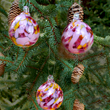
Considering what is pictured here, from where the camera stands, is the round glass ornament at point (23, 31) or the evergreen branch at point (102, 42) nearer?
the round glass ornament at point (23, 31)

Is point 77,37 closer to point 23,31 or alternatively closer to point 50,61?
point 23,31

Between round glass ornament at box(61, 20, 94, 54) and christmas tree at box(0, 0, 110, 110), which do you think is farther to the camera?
christmas tree at box(0, 0, 110, 110)

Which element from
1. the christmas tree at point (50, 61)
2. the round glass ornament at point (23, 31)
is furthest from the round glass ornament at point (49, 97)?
the round glass ornament at point (23, 31)

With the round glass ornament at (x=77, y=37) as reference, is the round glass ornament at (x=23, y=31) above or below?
above

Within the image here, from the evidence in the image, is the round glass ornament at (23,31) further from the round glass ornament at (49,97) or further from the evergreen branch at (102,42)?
the evergreen branch at (102,42)

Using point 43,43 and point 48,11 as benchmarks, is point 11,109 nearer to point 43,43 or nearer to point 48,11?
point 43,43

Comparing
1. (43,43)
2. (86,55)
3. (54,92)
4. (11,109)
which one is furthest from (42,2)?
(11,109)

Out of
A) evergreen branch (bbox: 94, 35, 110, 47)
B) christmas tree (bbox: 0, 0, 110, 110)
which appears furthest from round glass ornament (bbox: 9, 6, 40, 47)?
evergreen branch (bbox: 94, 35, 110, 47)

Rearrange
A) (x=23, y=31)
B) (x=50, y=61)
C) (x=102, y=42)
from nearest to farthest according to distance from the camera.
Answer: (x=23, y=31), (x=102, y=42), (x=50, y=61)

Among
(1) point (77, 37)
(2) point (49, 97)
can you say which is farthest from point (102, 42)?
(2) point (49, 97)

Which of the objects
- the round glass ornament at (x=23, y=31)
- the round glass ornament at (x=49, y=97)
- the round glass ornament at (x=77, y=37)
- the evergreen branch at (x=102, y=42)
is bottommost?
the round glass ornament at (x=49, y=97)

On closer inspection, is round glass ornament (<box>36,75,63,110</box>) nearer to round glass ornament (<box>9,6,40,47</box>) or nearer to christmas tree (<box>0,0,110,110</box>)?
christmas tree (<box>0,0,110,110</box>)
